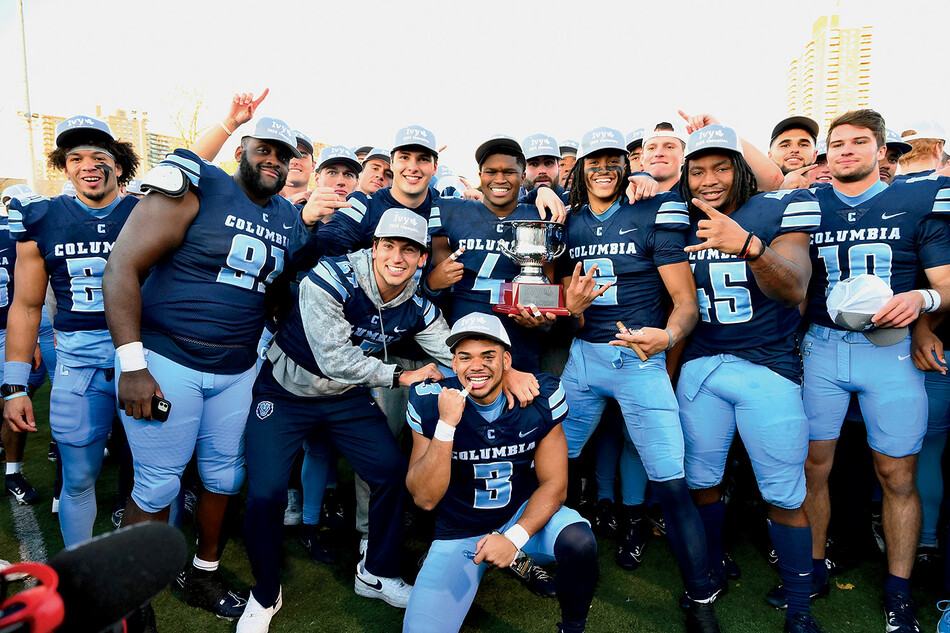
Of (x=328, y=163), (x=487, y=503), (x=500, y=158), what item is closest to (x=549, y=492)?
(x=487, y=503)

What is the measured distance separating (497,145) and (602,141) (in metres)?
0.66

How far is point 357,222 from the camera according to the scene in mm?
3818

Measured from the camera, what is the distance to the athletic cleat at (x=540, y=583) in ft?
11.0

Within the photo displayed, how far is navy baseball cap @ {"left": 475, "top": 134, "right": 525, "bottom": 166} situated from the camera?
11.7 feet

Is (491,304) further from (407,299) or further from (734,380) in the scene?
(734,380)

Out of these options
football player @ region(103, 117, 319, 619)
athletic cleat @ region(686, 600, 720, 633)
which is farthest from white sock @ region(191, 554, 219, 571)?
athletic cleat @ region(686, 600, 720, 633)

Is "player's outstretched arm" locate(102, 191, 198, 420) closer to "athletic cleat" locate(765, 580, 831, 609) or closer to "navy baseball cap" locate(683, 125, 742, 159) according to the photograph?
"navy baseball cap" locate(683, 125, 742, 159)

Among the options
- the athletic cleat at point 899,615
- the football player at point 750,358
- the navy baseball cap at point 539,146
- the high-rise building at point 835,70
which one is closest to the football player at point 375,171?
the navy baseball cap at point 539,146

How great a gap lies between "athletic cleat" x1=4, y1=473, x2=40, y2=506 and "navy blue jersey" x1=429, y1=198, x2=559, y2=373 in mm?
3829

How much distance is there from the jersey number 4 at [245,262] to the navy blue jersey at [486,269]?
1.18 metres

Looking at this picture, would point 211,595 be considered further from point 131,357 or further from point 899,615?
point 899,615

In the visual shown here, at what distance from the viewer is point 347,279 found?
10.3 feet

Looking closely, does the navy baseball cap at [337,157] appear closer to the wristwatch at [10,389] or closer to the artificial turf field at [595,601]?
the wristwatch at [10,389]

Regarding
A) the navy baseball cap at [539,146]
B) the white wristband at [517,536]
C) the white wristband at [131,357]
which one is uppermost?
the navy baseball cap at [539,146]
